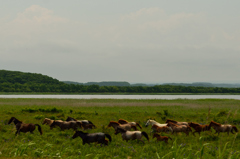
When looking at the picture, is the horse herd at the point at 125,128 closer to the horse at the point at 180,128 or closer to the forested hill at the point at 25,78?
the horse at the point at 180,128

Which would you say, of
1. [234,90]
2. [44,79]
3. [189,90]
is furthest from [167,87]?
[44,79]

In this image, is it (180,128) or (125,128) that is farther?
(125,128)

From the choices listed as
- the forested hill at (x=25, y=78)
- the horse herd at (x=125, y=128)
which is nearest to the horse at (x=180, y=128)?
the horse herd at (x=125, y=128)

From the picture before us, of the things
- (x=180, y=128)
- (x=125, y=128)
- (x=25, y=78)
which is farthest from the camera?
(x=25, y=78)

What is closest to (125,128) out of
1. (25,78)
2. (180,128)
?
(180,128)

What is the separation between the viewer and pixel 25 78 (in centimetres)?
17675

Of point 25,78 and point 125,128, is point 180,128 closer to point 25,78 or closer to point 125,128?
point 125,128

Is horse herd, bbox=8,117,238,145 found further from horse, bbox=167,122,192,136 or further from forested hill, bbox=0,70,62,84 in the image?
forested hill, bbox=0,70,62,84

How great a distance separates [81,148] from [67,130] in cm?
513

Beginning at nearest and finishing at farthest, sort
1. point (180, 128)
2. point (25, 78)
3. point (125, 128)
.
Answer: point (180, 128), point (125, 128), point (25, 78)

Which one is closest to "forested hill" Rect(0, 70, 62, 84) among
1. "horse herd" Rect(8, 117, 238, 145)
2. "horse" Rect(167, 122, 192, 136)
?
"horse herd" Rect(8, 117, 238, 145)

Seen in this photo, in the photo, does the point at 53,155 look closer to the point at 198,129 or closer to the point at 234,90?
the point at 198,129

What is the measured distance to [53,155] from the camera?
1048 centimetres

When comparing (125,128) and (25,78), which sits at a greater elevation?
(25,78)
